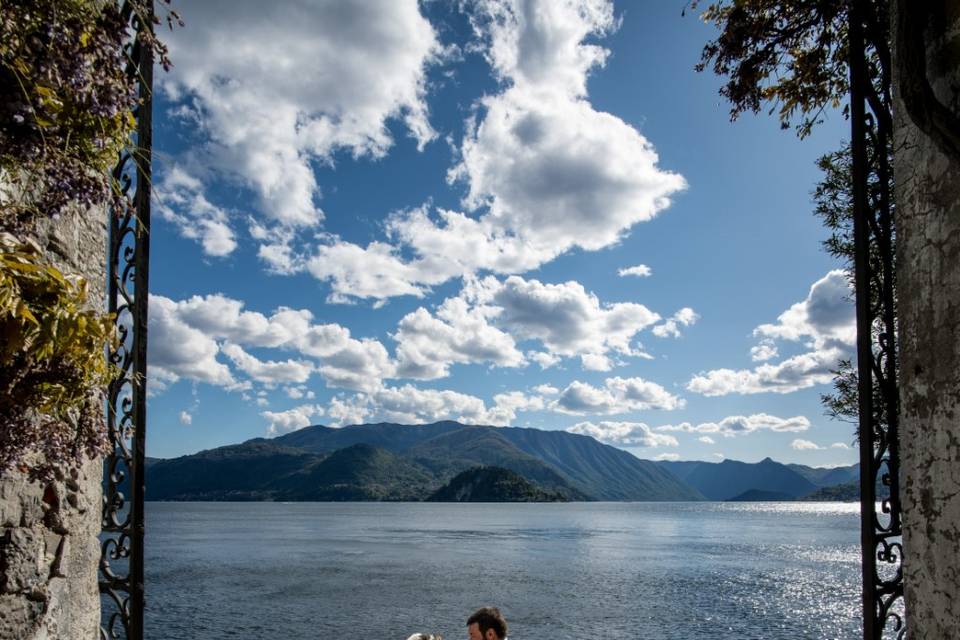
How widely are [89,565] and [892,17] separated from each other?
544 cm

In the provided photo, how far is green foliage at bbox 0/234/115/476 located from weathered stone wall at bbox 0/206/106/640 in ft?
1.86

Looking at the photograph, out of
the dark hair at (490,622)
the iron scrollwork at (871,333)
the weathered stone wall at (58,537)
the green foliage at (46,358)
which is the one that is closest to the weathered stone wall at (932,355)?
the iron scrollwork at (871,333)

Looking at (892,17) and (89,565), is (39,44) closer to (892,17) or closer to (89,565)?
(89,565)

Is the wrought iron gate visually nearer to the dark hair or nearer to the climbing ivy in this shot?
the climbing ivy

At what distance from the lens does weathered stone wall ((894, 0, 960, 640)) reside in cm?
310

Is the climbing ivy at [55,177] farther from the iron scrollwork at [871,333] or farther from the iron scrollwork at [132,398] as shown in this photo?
the iron scrollwork at [871,333]

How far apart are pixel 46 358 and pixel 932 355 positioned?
3.95m

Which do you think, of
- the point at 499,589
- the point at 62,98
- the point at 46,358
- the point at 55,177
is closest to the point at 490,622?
the point at 46,358

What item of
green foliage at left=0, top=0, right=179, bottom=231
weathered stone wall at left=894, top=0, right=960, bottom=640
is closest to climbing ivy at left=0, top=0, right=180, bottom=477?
green foliage at left=0, top=0, right=179, bottom=231

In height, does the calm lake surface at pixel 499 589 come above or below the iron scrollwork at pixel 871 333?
below

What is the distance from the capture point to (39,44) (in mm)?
2633

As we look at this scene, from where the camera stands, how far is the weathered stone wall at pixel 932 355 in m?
3.10

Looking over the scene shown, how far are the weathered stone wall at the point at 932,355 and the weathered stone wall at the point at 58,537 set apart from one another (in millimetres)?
4354

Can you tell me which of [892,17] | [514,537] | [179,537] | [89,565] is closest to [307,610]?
[89,565]
